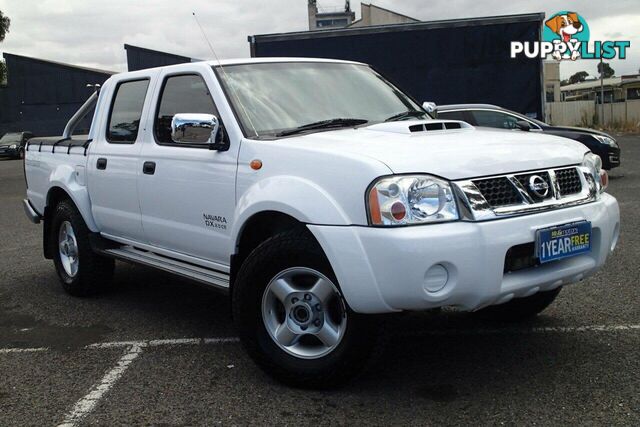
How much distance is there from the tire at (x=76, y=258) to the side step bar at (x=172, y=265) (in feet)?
1.06

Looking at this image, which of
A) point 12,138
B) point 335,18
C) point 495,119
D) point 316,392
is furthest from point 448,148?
point 335,18

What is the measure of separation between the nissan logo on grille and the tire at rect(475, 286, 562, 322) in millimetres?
1152

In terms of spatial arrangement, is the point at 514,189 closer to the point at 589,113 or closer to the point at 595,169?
the point at 595,169

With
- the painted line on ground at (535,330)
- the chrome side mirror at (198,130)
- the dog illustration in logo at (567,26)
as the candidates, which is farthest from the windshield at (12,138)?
the painted line on ground at (535,330)

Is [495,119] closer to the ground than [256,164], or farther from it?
farther from it

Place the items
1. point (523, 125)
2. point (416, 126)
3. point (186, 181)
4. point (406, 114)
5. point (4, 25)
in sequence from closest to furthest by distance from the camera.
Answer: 1. point (416, 126)
2. point (186, 181)
3. point (406, 114)
4. point (523, 125)
5. point (4, 25)

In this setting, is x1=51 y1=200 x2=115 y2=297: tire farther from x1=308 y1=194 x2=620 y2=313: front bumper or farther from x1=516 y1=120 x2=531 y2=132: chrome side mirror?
x1=516 y1=120 x2=531 y2=132: chrome side mirror

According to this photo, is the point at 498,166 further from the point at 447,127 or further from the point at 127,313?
the point at 127,313

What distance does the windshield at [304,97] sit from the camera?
4.19 m

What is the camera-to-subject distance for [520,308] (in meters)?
4.63

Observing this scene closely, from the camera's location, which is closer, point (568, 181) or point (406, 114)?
point (568, 181)

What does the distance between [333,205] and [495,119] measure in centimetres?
976

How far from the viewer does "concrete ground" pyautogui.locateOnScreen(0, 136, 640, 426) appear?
11.1 ft

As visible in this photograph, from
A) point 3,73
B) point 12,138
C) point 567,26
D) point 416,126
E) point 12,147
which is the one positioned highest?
point 3,73
